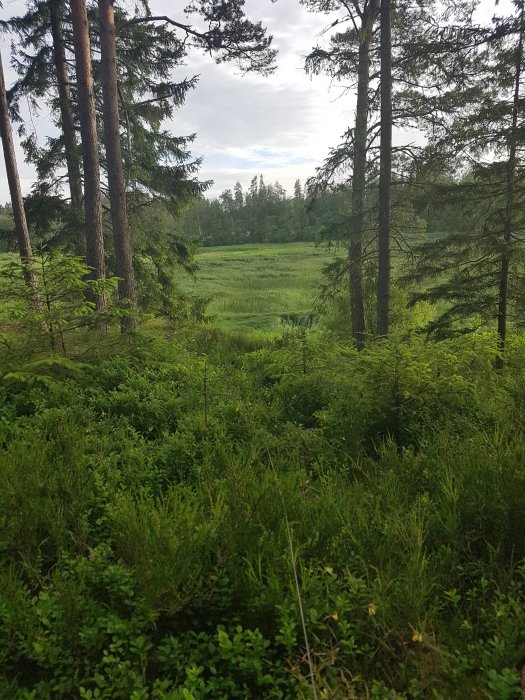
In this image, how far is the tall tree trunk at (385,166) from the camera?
991 centimetres

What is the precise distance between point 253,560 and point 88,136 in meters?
9.73

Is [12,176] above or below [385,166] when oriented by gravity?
above

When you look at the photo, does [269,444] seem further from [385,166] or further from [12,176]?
[12,176]

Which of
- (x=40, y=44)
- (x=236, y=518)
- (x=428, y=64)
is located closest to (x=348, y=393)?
(x=236, y=518)

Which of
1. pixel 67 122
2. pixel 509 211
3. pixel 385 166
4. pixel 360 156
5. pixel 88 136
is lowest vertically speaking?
pixel 509 211

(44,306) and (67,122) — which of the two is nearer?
(44,306)

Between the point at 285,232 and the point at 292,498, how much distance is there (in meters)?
81.9

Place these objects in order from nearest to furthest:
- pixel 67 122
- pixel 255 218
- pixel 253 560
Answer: pixel 253 560 → pixel 67 122 → pixel 255 218

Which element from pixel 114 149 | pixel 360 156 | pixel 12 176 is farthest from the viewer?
pixel 12 176

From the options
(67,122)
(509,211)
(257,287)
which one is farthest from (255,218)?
(509,211)

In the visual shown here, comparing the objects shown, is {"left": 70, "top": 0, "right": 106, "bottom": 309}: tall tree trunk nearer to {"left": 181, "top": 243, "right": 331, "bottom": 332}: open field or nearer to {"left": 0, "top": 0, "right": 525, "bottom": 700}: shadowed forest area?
{"left": 0, "top": 0, "right": 525, "bottom": 700}: shadowed forest area

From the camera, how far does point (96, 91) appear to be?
1301 cm

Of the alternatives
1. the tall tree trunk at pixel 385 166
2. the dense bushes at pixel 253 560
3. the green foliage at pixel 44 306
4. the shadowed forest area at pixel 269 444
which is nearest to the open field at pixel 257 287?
the tall tree trunk at pixel 385 166

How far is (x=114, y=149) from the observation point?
9.60 metres
